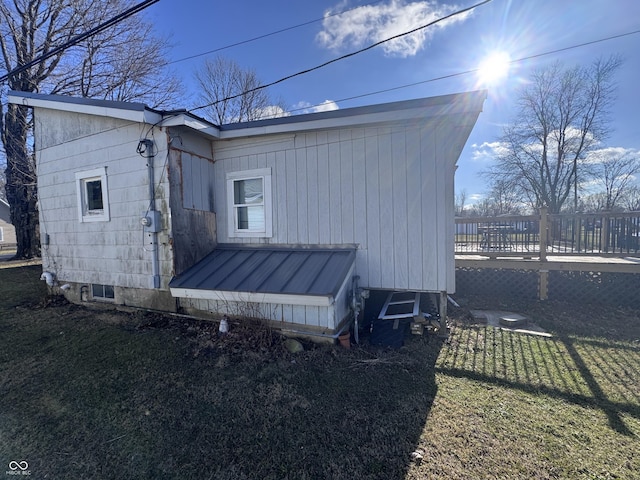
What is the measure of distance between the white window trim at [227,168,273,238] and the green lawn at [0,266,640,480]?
1786 millimetres

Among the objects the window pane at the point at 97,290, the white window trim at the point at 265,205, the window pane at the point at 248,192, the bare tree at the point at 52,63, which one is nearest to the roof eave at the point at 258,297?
the white window trim at the point at 265,205

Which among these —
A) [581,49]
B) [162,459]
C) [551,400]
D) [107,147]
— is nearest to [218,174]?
[107,147]

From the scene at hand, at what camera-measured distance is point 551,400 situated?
2949mm

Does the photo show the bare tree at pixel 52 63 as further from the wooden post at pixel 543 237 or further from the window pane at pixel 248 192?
the wooden post at pixel 543 237

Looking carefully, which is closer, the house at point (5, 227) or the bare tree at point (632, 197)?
the bare tree at point (632, 197)

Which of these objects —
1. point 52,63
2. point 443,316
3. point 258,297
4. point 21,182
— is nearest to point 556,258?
point 443,316

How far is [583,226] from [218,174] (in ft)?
26.9

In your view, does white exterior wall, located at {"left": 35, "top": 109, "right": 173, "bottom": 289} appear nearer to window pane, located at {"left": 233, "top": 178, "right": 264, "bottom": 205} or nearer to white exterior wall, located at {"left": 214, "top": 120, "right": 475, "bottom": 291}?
window pane, located at {"left": 233, "top": 178, "right": 264, "bottom": 205}

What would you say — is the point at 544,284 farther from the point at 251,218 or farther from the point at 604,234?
the point at 251,218

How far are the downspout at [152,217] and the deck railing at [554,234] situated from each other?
674 cm

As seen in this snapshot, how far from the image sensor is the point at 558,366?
11.9 feet

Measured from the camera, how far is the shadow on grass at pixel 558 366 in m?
2.97

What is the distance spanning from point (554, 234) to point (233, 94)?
1773 cm

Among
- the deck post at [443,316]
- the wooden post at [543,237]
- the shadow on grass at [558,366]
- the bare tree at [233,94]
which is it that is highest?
the bare tree at [233,94]
